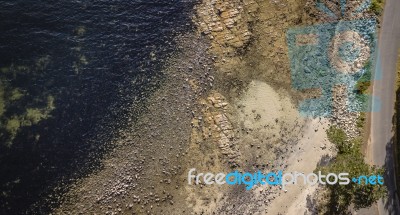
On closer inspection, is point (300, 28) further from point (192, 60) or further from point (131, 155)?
point (131, 155)

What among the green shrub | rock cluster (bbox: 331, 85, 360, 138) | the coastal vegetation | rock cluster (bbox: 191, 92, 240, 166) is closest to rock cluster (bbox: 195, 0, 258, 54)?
rock cluster (bbox: 191, 92, 240, 166)

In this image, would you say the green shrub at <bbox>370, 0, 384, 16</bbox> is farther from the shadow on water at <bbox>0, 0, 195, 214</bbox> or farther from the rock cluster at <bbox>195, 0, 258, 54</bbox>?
the shadow on water at <bbox>0, 0, 195, 214</bbox>

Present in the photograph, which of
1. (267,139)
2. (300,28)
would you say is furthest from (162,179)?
(300,28)

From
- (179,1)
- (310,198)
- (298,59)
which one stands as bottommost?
(310,198)

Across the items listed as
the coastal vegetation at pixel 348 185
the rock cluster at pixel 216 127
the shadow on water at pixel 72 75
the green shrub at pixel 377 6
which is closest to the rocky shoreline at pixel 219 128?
the rock cluster at pixel 216 127

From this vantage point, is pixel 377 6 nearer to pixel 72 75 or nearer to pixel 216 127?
pixel 216 127

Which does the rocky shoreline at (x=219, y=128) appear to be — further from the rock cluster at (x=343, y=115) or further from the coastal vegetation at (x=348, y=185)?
the coastal vegetation at (x=348, y=185)
